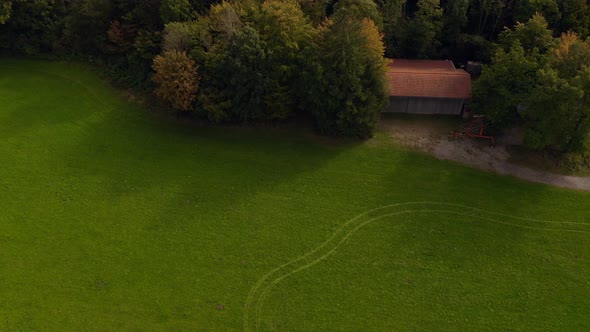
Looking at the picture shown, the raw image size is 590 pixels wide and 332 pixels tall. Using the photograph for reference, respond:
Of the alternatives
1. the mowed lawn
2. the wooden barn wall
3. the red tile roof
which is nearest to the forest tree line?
the red tile roof

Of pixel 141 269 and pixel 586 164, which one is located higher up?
pixel 586 164

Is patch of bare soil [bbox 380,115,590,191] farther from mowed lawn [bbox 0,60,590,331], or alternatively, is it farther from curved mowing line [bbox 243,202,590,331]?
curved mowing line [bbox 243,202,590,331]

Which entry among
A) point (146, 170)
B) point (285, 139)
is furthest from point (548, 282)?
point (146, 170)

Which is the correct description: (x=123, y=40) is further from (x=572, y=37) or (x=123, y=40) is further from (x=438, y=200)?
(x=572, y=37)

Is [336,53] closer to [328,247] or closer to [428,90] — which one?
[428,90]

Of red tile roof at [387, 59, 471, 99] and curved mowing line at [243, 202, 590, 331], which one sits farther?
red tile roof at [387, 59, 471, 99]

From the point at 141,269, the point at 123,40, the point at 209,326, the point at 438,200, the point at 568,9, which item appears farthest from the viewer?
the point at 123,40
